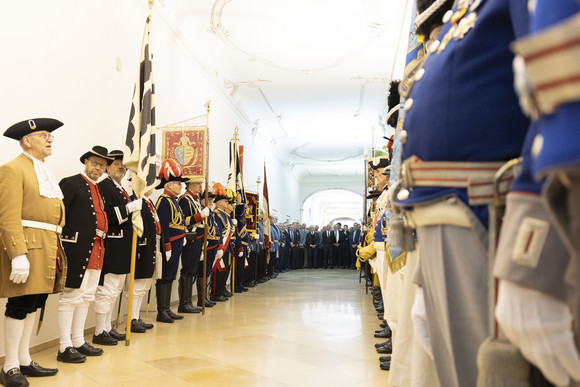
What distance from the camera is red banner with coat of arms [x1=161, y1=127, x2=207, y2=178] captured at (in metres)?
5.68

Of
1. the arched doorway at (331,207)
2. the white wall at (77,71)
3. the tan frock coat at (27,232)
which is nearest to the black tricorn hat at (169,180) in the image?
A: the white wall at (77,71)

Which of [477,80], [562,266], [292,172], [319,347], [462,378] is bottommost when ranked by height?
[319,347]

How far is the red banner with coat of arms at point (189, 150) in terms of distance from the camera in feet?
18.6

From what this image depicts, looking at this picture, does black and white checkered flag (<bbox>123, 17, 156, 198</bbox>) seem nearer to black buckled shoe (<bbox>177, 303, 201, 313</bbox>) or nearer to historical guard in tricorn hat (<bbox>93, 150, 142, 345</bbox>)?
historical guard in tricorn hat (<bbox>93, 150, 142, 345</bbox>)

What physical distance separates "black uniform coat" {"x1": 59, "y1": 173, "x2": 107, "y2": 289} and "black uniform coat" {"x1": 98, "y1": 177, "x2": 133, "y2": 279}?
1.16 feet

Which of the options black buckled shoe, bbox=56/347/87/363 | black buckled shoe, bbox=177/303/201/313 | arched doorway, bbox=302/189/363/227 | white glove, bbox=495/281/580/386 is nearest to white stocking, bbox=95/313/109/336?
black buckled shoe, bbox=56/347/87/363

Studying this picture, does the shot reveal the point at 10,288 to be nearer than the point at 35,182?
Yes

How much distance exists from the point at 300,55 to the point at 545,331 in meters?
8.83

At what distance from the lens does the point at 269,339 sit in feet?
14.5

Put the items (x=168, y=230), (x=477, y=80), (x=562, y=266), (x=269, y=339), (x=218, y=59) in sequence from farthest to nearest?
(x=218, y=59) → (x=168, y=230) → (x=269, y=339) → (x=477, y=80) → (x=562, y=266)

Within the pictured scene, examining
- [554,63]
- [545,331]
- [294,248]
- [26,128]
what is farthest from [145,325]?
[294,248]

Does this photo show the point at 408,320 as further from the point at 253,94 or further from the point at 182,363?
the point at 253,94

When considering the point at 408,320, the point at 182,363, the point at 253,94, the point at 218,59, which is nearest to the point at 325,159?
the point at 253,94

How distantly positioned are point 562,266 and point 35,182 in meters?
3.09
